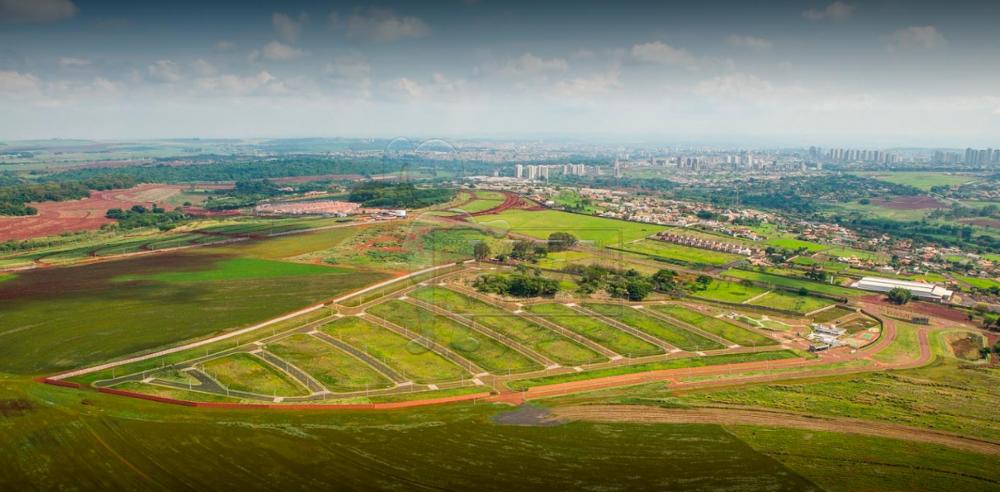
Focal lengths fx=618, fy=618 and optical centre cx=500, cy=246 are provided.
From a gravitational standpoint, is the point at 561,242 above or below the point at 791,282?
above

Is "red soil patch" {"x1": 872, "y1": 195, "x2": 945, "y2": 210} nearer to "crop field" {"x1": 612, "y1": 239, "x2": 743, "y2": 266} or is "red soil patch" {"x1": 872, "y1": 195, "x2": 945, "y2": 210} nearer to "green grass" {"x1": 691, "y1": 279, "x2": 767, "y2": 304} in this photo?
"crop field" {"x1": 612, "y1": 239, "x2": 743, "y2": 266}

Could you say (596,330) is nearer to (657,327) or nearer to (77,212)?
(657,327)

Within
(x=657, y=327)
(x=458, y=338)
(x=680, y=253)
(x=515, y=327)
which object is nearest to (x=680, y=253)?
(x=680, y=253)

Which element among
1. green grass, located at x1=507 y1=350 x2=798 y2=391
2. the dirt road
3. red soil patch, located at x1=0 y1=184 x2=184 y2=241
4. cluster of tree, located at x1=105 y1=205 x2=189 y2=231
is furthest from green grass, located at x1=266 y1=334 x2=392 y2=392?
red soil patch, located at x1=0 y1=184 x2=184 y2=241

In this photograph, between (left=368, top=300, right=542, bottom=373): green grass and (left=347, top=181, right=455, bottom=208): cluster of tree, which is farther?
(left=347, top=181, right=455, bottom=208): cluster of tree

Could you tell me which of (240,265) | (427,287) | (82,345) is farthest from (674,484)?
(240,265)

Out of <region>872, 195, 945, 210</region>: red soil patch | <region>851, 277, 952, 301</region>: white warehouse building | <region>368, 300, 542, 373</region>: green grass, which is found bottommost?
<region>368, 300, 542, 373</region>: green grass

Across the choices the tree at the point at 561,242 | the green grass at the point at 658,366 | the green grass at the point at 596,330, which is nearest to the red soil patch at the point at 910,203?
the tree at the point at 561,242
